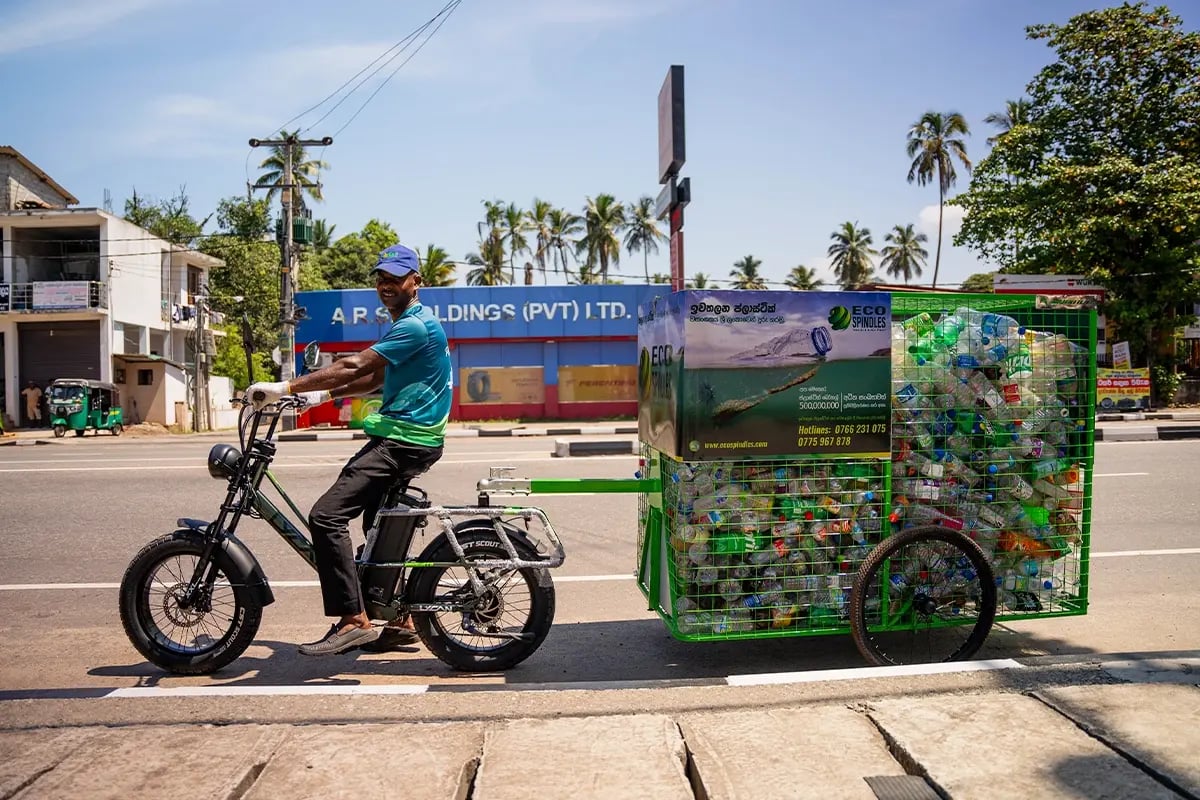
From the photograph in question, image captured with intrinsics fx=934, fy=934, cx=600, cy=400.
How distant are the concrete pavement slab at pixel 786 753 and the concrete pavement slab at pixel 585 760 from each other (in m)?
0.10

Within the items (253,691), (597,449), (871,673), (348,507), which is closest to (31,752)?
(253,691)

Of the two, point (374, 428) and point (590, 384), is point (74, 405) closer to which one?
point (590, 384)

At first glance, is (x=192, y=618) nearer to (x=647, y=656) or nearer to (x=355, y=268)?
(x=647, y=656)

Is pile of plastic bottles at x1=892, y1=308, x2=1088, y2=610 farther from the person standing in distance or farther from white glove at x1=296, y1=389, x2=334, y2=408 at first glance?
white glove at x1=296, y1=389, x2=334, y2=408

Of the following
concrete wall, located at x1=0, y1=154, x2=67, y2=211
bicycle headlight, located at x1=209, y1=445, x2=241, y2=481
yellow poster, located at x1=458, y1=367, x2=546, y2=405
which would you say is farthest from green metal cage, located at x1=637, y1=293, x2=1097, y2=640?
concrete wall, located at x1=0, y1=154, x2=67, y2=211

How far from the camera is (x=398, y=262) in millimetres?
4535

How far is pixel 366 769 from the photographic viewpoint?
3008 mm

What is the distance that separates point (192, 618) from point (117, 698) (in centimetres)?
78

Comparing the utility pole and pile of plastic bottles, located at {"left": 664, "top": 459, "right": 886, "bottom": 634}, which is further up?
the utility pole

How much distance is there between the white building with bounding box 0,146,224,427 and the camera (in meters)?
31.0

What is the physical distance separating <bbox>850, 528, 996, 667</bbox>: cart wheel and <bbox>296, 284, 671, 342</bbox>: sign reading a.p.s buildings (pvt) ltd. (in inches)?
1079

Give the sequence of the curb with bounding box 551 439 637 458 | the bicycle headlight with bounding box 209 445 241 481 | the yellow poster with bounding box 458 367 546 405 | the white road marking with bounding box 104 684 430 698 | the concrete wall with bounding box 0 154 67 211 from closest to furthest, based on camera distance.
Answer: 1. the white road marking with bounding box 104 684 430 698
2. the bicycle headlight with bounding box 209 445 241 481
3. the curb with bounding box 551 439 637 458
4. the yellow poster with bounding box 458 367 546 405
5. the concrete wall with bounding box 0 154 67 211

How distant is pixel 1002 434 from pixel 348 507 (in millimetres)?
3118

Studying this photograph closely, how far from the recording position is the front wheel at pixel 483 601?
4.41 m
